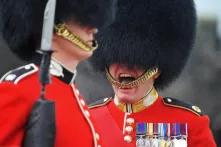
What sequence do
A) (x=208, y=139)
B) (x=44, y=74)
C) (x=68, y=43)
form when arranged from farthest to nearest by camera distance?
(x=208, y=139), (x=68, y=43), (x=44, y=74)

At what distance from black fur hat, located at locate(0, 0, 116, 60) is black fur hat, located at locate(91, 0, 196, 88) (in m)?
1.28

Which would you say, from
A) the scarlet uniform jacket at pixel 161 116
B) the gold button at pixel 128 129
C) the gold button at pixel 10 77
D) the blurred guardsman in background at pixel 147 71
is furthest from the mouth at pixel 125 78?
the gold button at pixel 10 77

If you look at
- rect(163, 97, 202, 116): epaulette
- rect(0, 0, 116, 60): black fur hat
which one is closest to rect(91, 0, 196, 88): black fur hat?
rect(163, 97, 202, 116): epaulette

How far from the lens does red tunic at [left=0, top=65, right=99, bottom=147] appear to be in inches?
98.4

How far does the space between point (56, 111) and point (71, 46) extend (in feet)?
0.76

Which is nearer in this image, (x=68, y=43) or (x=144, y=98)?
(x=68, y=43)

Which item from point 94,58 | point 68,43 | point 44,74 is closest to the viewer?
point 44,74

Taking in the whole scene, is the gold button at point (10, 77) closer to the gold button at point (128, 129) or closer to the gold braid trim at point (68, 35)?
the gold braid trim at point (68, 35)

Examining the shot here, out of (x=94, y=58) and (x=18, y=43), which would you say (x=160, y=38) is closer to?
(x=94, y=58)

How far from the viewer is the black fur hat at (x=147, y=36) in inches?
162

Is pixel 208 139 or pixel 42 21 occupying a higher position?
pixel 42 21

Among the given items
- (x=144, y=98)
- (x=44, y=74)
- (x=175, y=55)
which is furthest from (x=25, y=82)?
(x=175, y=55)

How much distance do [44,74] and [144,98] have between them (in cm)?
153

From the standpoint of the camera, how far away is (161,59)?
13.8 ft
